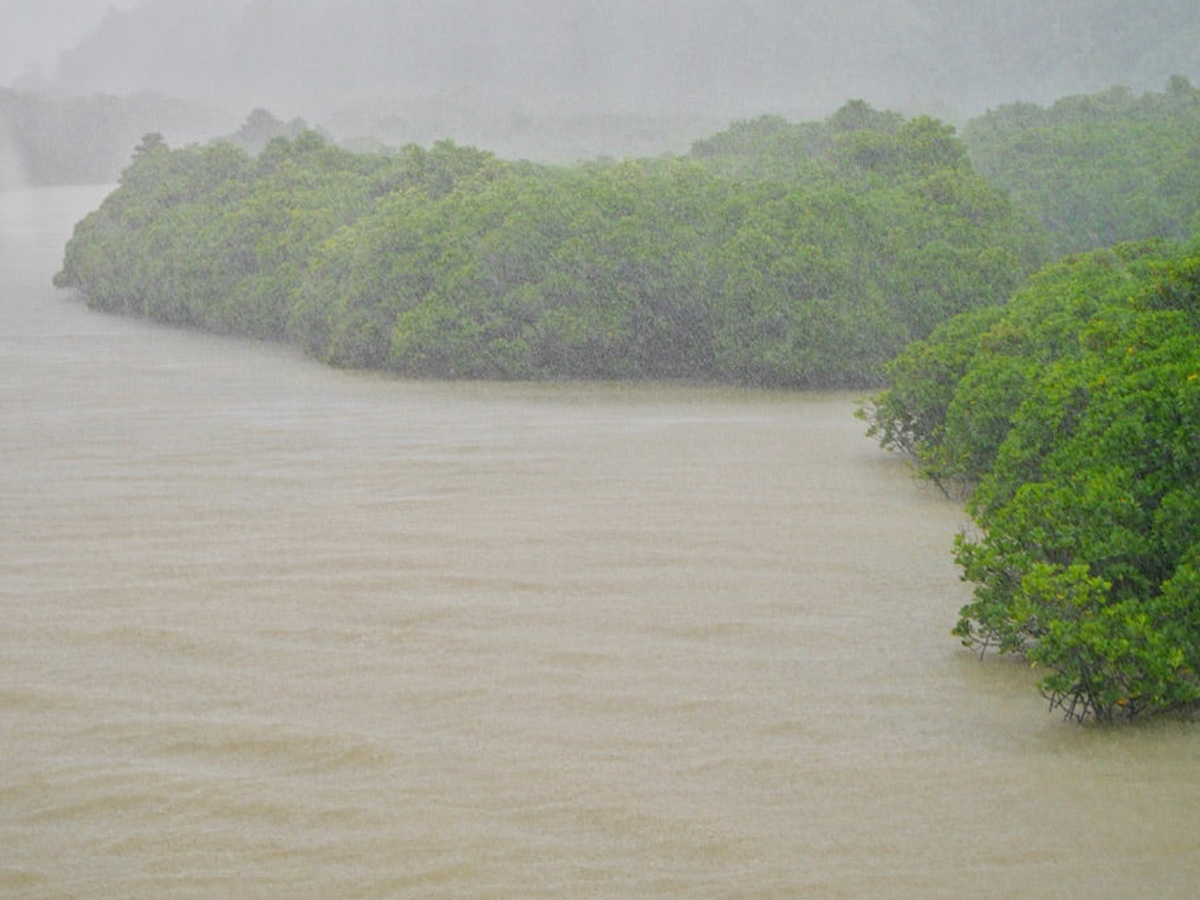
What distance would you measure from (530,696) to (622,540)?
314cm

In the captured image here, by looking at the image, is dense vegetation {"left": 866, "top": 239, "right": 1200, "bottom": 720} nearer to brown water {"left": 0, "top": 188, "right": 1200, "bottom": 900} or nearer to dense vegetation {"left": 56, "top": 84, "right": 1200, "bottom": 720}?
dense vegetation {"left": 56, "top": 84, "right": 1200, "bottom": 720}

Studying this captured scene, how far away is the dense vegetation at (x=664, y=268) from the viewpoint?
1800 centimetres

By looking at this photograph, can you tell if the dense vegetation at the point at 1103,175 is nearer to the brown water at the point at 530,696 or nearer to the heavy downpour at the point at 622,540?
the heavy downpour at the point at 622,540

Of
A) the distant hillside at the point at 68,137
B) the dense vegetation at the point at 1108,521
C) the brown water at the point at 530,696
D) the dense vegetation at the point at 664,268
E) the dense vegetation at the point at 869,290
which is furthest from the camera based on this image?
the distant hillside at the point at 68,137

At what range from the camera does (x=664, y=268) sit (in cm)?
1900

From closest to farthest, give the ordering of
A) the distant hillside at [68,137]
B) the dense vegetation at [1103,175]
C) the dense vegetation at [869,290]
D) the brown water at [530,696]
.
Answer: the brown water at [530,696] < the dense vegetation at [869,290] < the dense vegetation at [1103,175] < the distant hillside at [68,137]

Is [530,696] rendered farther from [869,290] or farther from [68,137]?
[68,137]

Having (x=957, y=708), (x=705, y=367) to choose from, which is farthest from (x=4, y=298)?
(x=957, y=708)

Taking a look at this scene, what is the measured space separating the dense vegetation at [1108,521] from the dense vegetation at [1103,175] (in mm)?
13410

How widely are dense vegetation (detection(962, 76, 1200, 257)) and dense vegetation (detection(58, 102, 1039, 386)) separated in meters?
3.04

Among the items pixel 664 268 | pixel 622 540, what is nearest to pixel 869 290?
pixel 664 268

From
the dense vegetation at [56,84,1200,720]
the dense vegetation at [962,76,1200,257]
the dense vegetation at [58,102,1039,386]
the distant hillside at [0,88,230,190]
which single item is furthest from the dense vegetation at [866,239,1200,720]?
the distant hillside at [0,88,230,190]

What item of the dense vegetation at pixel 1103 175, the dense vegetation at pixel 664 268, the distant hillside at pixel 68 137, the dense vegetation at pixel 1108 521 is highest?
the distant hillside at pixel 68 137

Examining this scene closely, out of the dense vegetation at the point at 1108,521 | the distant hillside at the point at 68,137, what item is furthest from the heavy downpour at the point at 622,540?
the distant hillside at the point at 68,137
